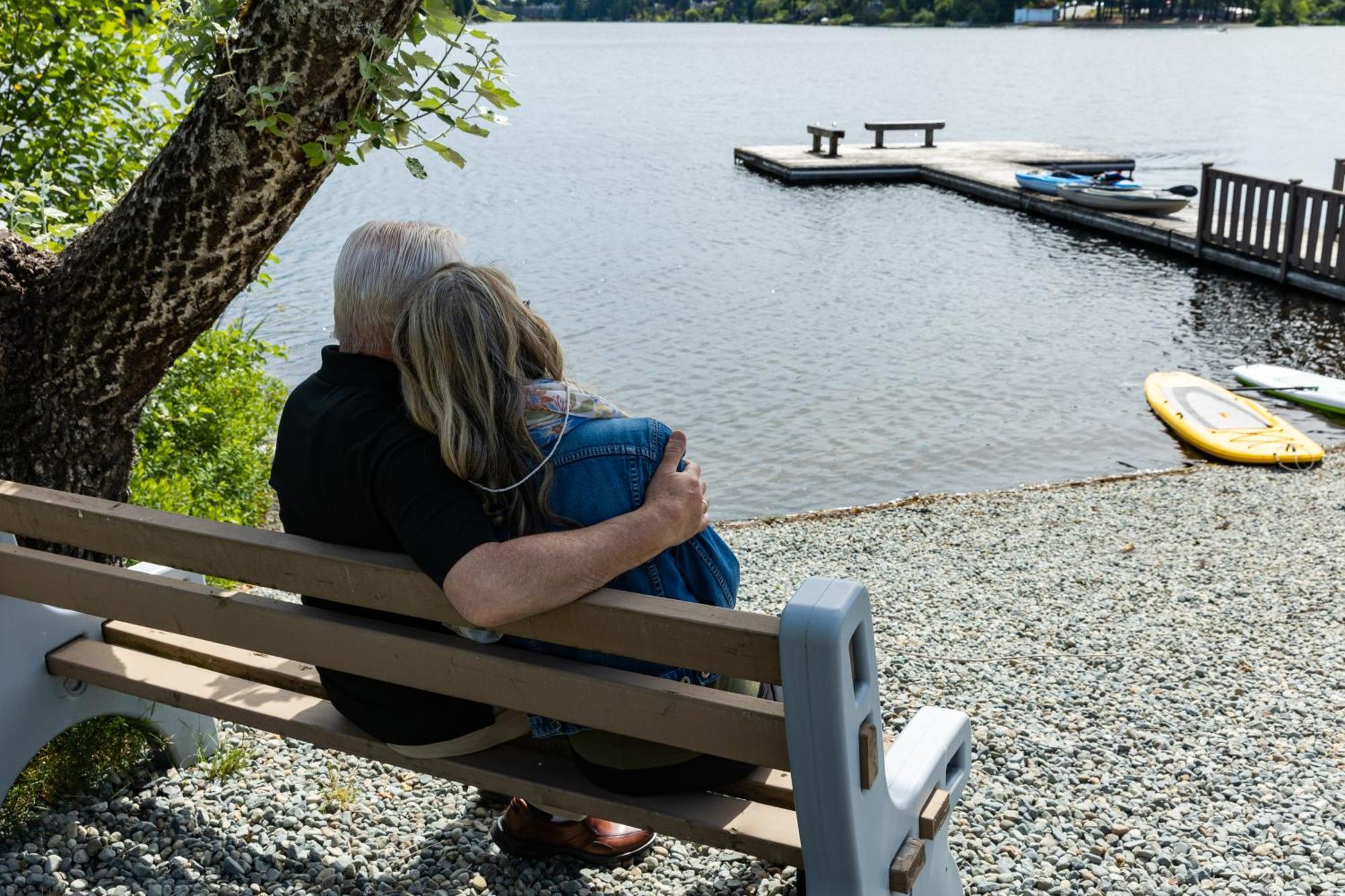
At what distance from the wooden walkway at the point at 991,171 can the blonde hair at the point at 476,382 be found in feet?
61.6

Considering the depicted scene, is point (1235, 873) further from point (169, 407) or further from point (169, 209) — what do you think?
point (169, 407)

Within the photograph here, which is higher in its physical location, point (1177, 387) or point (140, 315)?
point (140, 315)

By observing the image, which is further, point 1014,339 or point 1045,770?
point 1014,339

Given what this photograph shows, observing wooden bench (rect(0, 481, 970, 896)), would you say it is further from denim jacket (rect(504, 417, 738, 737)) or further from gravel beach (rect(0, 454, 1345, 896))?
gravel beach (rect(0, 454, 1345, 896))

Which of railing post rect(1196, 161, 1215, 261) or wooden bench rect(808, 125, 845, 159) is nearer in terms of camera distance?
railing post rect(1196, 161, 1215, 261)

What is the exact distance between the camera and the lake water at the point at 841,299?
39.9 ft

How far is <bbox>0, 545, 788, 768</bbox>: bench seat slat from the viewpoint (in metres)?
2.31

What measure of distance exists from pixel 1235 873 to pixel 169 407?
604 cm

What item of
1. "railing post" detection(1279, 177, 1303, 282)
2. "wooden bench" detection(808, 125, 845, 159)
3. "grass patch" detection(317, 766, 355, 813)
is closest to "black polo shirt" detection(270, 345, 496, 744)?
"grass patch" detection(317, 766, 355, 813)

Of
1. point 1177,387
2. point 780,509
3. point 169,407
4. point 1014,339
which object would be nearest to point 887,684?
point 169,407

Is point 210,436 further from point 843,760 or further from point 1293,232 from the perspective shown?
point 1293,232

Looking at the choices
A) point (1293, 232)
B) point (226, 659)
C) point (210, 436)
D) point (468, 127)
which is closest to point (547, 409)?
point (468, 127)

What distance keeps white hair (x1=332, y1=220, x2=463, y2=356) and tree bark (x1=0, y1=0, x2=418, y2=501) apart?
982mm

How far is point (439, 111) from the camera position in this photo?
11.5 feet
